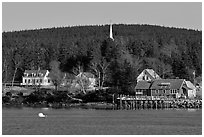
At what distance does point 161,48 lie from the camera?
104 meters

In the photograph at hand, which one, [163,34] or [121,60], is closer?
[121,60]

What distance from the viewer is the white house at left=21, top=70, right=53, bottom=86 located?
3506 inches

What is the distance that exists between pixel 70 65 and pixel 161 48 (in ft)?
61.0

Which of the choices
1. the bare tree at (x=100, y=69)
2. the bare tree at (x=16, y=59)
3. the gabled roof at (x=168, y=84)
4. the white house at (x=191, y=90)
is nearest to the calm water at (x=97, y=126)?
the gabled roof at (x=168, y=84)

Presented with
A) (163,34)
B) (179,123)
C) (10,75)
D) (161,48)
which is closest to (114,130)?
(179,123)

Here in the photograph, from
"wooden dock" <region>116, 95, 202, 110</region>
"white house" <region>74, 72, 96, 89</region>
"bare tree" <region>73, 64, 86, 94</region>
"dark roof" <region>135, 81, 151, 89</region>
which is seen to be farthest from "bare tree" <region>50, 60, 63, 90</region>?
"wooden dock" <region>116, 95, 202, 110</region>

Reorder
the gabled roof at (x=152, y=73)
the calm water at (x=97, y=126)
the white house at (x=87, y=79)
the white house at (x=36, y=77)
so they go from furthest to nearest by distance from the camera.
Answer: the white house at (x=36, y=77) → the gabled roof at (x=152, y=73) → the white house at (x=87, y=79) → the calm water at (x=97, y=126)

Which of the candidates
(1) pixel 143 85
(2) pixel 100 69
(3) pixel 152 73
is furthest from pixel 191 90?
(2) pixel 100 69

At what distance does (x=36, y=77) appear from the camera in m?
90.1

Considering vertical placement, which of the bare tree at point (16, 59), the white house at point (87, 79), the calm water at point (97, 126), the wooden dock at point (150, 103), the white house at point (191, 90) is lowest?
the calm water at point (97, 126)

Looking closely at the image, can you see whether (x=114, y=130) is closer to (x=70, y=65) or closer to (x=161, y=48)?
(x=70, y=65)

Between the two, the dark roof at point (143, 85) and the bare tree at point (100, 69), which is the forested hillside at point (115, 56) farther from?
the dark roof at point (143, 85)

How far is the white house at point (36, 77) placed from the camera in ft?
292

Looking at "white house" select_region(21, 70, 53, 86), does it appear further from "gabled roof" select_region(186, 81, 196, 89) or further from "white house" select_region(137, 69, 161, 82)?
"gabled roof" select_region(186, 81, 196, 89)
